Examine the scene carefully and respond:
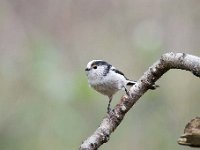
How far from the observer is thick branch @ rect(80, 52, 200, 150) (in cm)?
195

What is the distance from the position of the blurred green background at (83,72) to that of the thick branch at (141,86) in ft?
6.27

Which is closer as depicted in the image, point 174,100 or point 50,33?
point 174,100

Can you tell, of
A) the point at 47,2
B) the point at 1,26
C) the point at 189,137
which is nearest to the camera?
the point at 189,137

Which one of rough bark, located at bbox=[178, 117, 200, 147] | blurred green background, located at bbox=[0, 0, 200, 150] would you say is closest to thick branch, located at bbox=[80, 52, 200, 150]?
rough bark, located at bbox=[178, 117, 200, 147]

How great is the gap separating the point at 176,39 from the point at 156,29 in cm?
22

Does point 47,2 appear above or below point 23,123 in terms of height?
above

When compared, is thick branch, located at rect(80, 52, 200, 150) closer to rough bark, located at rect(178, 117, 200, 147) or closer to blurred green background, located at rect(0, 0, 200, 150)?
rough bark, located at rect(178, 117, 200, 147)

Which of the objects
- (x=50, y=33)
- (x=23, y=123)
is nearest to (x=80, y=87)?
(x=23, y=123)

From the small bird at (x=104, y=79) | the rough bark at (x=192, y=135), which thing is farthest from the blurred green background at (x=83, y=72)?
the rough bark at (x=192, y=135)

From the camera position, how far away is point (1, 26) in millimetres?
5945

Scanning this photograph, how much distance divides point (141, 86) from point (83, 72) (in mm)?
2487

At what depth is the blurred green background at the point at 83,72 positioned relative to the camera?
4.32 meters

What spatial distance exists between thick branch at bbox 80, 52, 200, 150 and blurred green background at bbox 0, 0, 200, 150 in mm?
1910

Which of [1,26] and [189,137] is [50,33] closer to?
[1,26]
